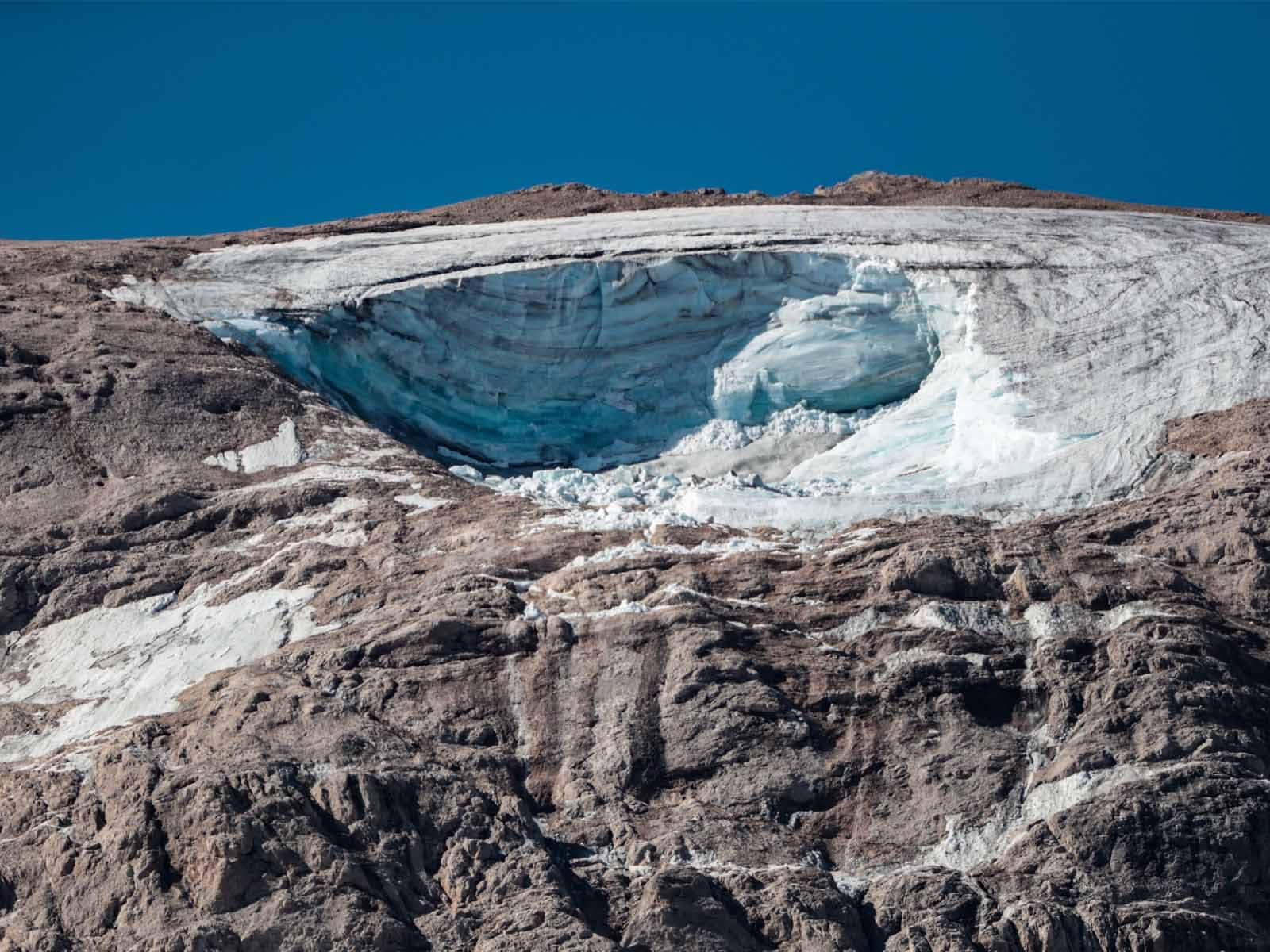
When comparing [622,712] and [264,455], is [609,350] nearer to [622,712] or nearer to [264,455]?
[264,455]

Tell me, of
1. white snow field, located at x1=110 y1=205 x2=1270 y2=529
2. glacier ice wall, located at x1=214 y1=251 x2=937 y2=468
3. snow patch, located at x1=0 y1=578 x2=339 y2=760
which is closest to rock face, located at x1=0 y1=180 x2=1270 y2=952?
snow patch, located at x1=0 y1=578 x2=339 y2=760

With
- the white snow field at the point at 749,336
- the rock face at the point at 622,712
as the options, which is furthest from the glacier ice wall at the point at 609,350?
the rock face at the point at 622,712

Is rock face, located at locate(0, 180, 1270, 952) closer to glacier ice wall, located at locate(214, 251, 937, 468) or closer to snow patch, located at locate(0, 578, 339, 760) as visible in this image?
snow patch, located at locate(0, 578, 339, 760)

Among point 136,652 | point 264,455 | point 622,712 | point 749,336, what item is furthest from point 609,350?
point 622,712

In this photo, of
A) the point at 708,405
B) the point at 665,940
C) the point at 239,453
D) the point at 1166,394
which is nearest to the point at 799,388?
the point at 708,405

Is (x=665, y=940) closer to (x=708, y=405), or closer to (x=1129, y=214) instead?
(x=708, y=405)
